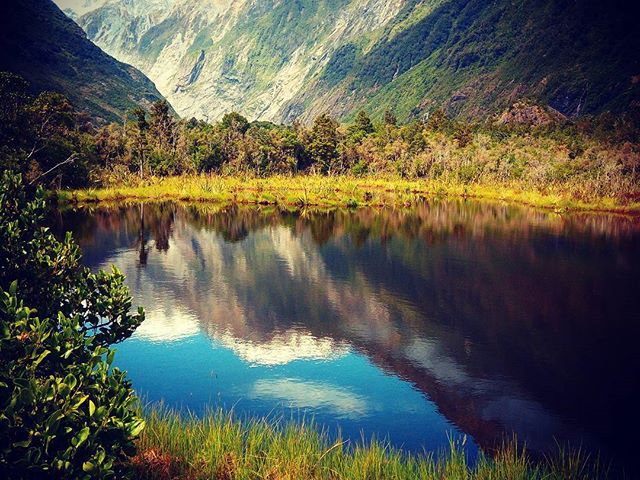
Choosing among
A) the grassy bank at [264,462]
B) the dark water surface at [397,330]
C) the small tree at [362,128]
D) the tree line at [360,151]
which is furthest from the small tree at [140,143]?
the grassy bank at [264,462]

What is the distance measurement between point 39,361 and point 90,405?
95 centimetres

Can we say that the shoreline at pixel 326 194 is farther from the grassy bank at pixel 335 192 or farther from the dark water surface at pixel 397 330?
the dark water surface at pixel 397 330

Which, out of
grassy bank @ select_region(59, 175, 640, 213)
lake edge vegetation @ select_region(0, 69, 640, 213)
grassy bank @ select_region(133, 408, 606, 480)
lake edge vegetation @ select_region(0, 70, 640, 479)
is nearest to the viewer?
lake edge vegetation @ select_region(0, 70, 640, 479)

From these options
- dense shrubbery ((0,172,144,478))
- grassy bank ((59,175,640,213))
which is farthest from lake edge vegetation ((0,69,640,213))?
dense shrubbery ((0,172,144,478))

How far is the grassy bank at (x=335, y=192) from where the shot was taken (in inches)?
2771

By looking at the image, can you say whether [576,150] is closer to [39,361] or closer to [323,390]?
[323,390]

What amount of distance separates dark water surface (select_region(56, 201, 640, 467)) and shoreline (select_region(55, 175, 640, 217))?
2401 centimetres

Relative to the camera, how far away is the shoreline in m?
69.6

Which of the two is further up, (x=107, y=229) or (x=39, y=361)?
(x=39, y=361)

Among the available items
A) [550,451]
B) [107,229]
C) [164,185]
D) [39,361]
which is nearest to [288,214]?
[107,229]

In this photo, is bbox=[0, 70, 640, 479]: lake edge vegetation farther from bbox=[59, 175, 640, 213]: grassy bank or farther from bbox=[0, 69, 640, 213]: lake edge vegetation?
bbox=[59, 175, 640, 213]: grassy bank

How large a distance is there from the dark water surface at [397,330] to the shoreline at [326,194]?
24.0 m

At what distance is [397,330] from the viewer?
23.5 metres

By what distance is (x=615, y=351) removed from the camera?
2142 cm
